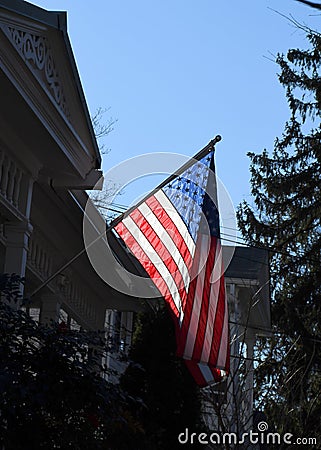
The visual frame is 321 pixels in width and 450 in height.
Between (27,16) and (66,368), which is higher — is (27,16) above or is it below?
above

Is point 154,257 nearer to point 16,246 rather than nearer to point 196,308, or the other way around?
point 196,308

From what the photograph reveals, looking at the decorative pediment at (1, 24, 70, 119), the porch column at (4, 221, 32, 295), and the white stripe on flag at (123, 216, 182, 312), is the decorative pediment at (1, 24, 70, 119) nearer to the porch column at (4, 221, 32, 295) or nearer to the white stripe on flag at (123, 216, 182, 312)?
the porch column at (4, 221, 32, 295)

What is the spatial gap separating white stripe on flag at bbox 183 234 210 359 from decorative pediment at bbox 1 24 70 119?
1951 millimetres

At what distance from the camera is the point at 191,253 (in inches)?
335

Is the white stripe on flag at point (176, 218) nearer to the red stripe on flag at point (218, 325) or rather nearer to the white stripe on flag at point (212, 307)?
the white stripe on flag at point (212, 307)

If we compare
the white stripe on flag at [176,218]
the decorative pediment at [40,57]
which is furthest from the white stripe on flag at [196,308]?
the decorative pediment at [40,57]

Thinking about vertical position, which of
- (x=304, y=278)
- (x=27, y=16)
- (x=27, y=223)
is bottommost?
(x=27, y=223)

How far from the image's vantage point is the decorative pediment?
269 inches

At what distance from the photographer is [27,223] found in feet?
26.3

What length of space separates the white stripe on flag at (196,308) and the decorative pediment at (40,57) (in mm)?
1951

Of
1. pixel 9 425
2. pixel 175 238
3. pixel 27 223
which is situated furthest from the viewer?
pixel 175 238

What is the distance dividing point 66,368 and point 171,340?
4.54m

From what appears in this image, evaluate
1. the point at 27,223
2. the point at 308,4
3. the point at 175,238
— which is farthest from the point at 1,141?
the point at 308,4

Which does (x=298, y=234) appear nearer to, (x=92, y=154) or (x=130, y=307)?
(x=130, y=307)
